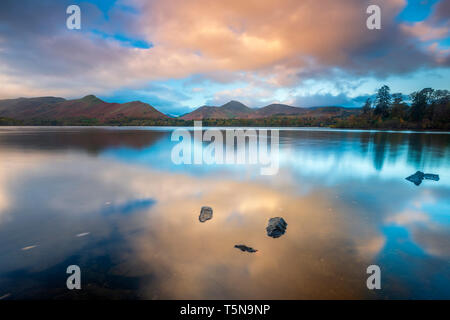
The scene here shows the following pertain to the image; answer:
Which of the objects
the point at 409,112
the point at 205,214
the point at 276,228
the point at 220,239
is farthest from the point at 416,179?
the point at 409,112

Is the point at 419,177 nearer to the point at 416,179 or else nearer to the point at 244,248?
the point at 416,179

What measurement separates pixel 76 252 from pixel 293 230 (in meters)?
5.67

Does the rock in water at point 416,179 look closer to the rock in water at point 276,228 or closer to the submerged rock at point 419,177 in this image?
the submerged rock at point 419,177

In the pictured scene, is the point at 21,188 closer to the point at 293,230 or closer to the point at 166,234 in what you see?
the point at 166,234

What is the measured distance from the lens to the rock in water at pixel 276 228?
5523 mm

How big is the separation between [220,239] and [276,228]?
1612 mm

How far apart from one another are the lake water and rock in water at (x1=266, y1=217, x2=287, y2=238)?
0.18 meters

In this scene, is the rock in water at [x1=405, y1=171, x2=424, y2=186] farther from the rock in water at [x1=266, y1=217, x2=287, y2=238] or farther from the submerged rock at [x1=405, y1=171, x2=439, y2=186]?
the rock in water at [x1=266, y1=217, x2=287, y2=238]

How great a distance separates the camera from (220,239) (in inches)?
212

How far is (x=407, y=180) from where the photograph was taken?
11.8 m

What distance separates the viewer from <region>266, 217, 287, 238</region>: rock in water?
5.52m

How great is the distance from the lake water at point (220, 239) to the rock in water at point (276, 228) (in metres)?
0.18
